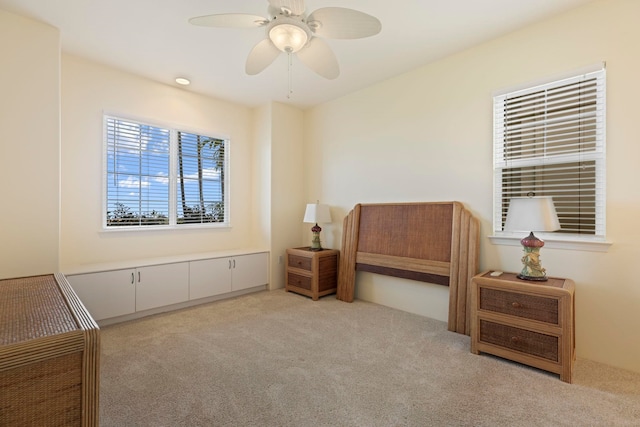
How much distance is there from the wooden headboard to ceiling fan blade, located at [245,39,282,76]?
83.9 inches

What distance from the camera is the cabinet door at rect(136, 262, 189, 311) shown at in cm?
337

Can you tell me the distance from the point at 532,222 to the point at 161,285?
12.0 ft

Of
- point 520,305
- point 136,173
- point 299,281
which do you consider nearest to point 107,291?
point 136,173

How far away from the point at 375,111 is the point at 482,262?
7.23ft

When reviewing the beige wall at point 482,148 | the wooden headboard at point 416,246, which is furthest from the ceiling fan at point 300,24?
the wooden headboard at point 416,246

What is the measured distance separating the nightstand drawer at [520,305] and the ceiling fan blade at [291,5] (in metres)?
2.44

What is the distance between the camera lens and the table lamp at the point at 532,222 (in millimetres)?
2244

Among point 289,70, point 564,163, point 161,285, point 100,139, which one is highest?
point 289,70

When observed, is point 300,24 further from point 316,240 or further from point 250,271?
point 250,271

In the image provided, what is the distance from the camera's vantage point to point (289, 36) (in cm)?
208

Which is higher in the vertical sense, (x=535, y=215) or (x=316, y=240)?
(x=535, y=215)

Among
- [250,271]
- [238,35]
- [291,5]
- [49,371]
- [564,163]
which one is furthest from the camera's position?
[250,271]

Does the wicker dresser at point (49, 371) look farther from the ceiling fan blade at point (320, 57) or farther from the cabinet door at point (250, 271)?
the cabinet door at point (250, 271)

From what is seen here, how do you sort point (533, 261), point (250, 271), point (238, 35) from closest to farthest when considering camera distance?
1. point (533, 261)
2. point (238, 35)
3. point (250, 271)
